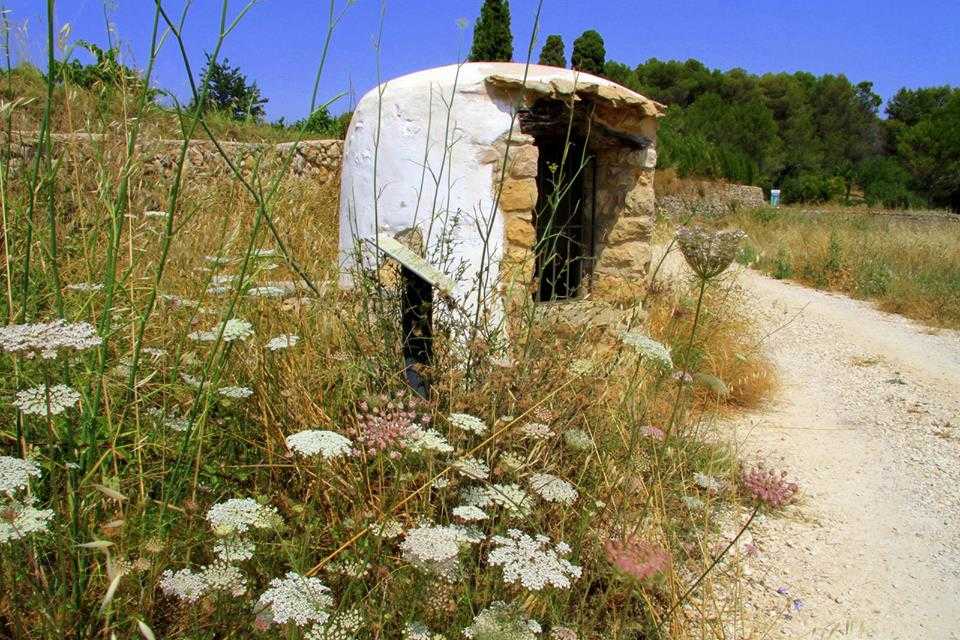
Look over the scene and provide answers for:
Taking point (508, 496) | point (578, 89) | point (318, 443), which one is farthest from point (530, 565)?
point (578, 89)

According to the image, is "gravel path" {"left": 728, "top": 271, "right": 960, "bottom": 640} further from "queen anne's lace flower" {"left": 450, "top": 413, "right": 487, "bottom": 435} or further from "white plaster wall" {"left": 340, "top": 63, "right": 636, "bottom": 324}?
"white plaster wall" {"left": 340, "top": 63, "right": 636, "bottom": 324}

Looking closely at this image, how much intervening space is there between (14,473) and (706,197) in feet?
64.5

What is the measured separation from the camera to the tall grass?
1.35 metres

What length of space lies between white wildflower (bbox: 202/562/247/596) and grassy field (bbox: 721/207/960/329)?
6.77 metres

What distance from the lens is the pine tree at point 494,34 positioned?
47.6 ft

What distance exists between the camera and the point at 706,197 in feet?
62.3

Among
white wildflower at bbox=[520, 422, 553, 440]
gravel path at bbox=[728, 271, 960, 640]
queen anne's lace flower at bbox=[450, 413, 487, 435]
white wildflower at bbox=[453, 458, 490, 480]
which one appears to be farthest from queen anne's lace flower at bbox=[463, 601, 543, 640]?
gravel path at bbox=[728, 271, 960, 640]

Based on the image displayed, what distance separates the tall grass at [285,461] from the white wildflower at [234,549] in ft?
0.05

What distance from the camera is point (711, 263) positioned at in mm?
1900

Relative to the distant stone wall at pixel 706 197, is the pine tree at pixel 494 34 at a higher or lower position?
higher

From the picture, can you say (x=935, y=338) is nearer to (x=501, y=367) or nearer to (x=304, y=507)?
(x=501, y=367)

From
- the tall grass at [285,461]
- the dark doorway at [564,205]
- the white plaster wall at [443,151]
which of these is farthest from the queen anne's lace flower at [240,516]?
the dark doorway at [564,205]

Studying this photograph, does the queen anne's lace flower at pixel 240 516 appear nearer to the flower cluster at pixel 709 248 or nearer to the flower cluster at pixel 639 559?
the flower cluster at pixel 639 559

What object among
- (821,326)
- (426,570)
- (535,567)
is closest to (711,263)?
(535,567)
